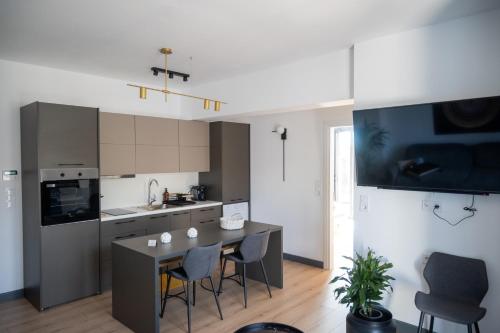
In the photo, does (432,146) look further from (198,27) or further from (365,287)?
(198,27)

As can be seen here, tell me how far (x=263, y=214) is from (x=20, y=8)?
14.0 feet

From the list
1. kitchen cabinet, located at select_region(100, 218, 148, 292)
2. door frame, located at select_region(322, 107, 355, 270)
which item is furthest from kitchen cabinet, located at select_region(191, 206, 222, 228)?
door frame, located at select_region(322, 107, 355, 270)

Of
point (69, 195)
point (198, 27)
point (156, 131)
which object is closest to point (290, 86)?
point (198, 27)

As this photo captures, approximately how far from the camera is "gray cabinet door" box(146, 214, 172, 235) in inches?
176

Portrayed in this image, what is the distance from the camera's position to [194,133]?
5297 mm

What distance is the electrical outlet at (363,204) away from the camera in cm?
330

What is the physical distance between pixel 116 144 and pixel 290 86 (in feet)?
7.55

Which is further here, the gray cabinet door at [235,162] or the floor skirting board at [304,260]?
the gray cabinet door at [235,162]

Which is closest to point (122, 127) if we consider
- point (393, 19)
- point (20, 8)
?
point (20, 8)

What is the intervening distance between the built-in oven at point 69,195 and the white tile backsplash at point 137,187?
2.09ft

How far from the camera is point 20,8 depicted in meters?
2.54

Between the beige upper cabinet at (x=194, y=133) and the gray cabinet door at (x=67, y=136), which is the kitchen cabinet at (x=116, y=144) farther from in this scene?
the beige upper cabinet at (x=194, y=133)

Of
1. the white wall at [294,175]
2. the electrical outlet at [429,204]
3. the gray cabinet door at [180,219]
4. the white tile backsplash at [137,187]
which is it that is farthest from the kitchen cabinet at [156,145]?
the electrical outlet at [429,204]

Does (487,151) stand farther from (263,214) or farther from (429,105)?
(263,214)
